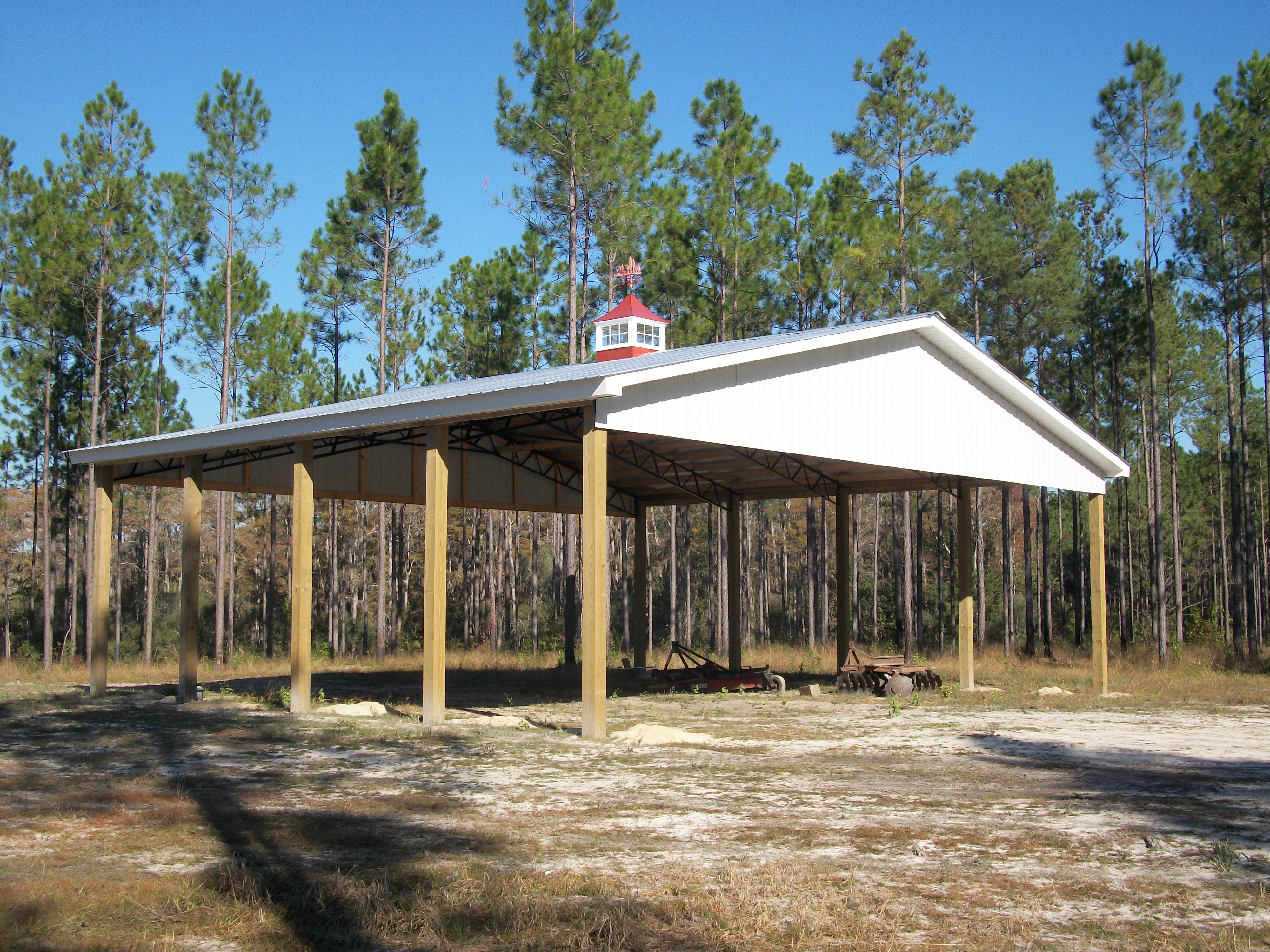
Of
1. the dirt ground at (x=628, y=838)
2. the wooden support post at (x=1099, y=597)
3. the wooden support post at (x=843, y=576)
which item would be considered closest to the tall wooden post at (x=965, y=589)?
the wooden support post at (x=1099, y=597)

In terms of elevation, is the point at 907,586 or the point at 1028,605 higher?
the point at 907,586

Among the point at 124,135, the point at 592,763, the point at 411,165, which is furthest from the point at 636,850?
the point at 124,135

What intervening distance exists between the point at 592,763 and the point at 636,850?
3870 millimetres

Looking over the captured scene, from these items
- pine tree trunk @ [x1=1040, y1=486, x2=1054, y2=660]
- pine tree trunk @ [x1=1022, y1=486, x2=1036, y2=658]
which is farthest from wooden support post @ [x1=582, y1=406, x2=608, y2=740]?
pine tree trunk @ [x1=1040, y1=486, x2=1054, y2=660]

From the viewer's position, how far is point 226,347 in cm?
3238

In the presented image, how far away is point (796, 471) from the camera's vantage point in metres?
23.0

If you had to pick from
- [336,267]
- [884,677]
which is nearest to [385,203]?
[336,267]

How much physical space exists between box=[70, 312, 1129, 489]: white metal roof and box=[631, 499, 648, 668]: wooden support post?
5552 millimetres

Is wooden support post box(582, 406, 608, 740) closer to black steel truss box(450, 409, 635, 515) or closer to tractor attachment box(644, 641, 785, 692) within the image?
black steel truss box(450, 409, 635, 515)

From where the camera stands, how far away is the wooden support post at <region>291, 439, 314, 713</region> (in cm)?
1558

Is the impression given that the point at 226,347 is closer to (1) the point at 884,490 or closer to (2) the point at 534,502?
(2) the point at 534,502

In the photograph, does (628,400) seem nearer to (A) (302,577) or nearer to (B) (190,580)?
(A) (302,577)

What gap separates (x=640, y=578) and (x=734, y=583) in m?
Answer: 2.56

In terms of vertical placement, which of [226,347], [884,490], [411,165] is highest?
[411,165]
